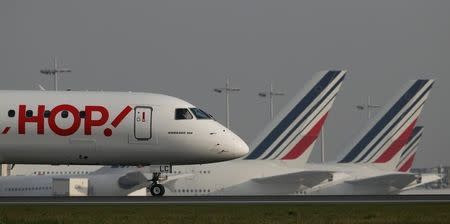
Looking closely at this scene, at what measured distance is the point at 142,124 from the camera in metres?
47.8

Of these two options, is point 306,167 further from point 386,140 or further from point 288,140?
point 288,140

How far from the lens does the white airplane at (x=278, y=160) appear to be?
7369 centimetres

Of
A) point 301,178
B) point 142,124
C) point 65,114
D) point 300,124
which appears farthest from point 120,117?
point 300,124

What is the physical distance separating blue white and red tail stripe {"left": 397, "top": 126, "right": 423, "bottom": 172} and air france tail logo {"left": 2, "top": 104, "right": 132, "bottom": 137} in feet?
173

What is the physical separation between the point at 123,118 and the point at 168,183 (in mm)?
25593

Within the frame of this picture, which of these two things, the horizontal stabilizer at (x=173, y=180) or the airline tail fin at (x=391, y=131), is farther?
the airline tail fin at (x=391, y=131)

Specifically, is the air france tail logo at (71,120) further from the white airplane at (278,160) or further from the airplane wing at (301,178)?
the airplane wing at (301,178)

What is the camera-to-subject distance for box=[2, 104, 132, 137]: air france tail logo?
1849 inches

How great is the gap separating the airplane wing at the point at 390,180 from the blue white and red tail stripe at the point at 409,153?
1627 cm

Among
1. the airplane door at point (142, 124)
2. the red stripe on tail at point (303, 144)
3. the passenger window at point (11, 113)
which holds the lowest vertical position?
the airplane door at point (142, 124)

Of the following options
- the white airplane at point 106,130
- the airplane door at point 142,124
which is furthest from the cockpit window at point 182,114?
the airplane door at point 142,124

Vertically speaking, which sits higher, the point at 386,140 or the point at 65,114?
the point at 386,140

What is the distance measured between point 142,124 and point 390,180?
35.4 metres

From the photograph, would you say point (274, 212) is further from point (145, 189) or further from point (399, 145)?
point (399, 145)
